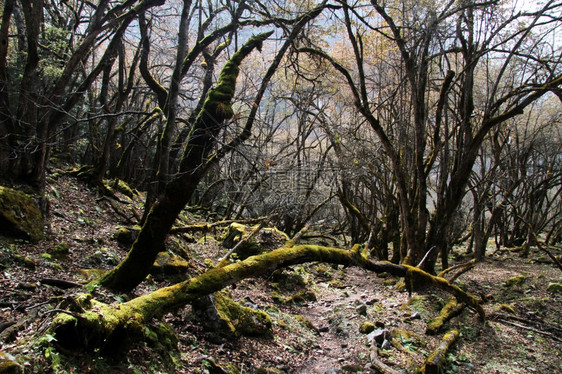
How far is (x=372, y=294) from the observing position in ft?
25.1

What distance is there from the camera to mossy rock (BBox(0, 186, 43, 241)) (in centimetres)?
467

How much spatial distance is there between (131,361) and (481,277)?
29.8ft

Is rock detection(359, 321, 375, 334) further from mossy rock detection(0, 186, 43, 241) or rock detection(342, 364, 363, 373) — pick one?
mossy rock detection(0, 186, 43, 241)

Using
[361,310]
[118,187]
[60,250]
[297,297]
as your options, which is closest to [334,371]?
[361,310]

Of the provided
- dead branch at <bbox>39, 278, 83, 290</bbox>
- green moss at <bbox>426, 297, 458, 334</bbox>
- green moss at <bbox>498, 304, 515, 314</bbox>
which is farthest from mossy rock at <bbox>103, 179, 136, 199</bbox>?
green moss at <bbox>498, 304, 515, 314</bbox>

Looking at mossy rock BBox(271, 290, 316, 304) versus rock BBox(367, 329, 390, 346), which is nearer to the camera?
rock BBox(367, 329, 390, 346)

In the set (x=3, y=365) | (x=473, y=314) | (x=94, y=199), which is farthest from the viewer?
(x=94, y=199)

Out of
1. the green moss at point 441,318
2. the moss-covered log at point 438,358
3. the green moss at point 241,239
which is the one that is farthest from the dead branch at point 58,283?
the green moss at point 441,318

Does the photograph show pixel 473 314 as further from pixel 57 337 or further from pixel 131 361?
pixel 57 337

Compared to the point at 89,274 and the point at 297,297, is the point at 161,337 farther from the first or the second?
the point at 297,297

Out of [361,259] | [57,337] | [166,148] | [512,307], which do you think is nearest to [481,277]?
[512,307]

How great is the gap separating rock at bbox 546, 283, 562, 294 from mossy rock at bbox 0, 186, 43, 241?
993 centimetres

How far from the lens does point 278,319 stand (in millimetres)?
5613

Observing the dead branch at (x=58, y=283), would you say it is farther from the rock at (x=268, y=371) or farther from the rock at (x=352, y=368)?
the rock at (x=352, y=368)
